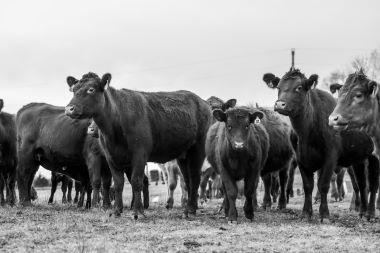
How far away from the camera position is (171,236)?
9250mm

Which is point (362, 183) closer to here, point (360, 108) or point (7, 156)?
point (360, 108)

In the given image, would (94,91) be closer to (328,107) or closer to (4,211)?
(4,211)

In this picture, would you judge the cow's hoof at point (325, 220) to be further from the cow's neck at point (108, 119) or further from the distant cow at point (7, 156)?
the distant cow at point (7, 156)

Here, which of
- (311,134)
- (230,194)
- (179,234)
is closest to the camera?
(179,234)

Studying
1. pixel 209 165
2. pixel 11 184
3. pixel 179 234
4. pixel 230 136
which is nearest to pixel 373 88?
pixel 230 136

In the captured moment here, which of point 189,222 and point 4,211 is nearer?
point 189,222

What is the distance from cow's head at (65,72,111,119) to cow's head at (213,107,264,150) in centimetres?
220

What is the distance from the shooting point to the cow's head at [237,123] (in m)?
11.3

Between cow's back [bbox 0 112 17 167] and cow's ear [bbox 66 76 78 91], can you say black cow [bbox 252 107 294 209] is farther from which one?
cow's back [bbox 0 112 17 167]

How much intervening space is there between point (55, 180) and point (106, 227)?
36.2 feet

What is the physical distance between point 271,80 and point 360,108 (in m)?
3.15

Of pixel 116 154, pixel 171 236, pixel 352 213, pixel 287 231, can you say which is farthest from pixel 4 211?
pixel 352 213

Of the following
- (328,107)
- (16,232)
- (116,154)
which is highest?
(328,107)

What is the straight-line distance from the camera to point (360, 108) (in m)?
9.89
